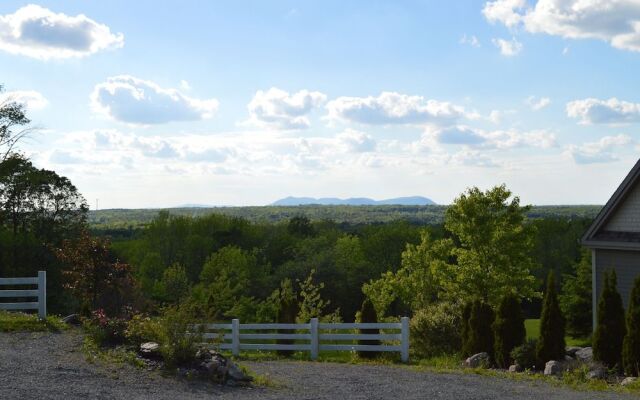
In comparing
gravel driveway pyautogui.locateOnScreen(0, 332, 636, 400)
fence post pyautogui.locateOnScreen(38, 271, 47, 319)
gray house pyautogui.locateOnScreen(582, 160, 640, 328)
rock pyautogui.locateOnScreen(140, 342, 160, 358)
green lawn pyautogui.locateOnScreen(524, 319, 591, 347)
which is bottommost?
green lawn pyautogui.locateOnScreen(524, 319, 591, 347)

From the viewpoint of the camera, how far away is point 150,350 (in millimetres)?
13625

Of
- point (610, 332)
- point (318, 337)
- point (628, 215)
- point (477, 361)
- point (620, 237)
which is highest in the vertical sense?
point (628, 215)

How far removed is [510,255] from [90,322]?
21.5 m

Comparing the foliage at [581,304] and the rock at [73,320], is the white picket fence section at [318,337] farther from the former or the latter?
the foliage at [581,304]

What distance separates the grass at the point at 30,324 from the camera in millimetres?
16828

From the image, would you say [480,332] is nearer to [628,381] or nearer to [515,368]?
[515,368]

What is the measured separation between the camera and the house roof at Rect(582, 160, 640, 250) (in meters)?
18.9

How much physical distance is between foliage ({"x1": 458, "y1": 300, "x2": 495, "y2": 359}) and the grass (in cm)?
1015

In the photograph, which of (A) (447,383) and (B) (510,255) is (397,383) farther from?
(B) (510,255)

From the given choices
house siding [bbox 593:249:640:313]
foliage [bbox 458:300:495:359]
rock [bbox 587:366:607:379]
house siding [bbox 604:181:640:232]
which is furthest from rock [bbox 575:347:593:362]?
house siding [bbox 604:181:640:232]

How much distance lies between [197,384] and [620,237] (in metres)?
12.5

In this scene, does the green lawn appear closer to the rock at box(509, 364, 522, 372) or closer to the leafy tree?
the leafy tree

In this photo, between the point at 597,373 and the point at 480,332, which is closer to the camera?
the point at 597,373

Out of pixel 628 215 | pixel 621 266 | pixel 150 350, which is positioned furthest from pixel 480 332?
pixel 150 350
